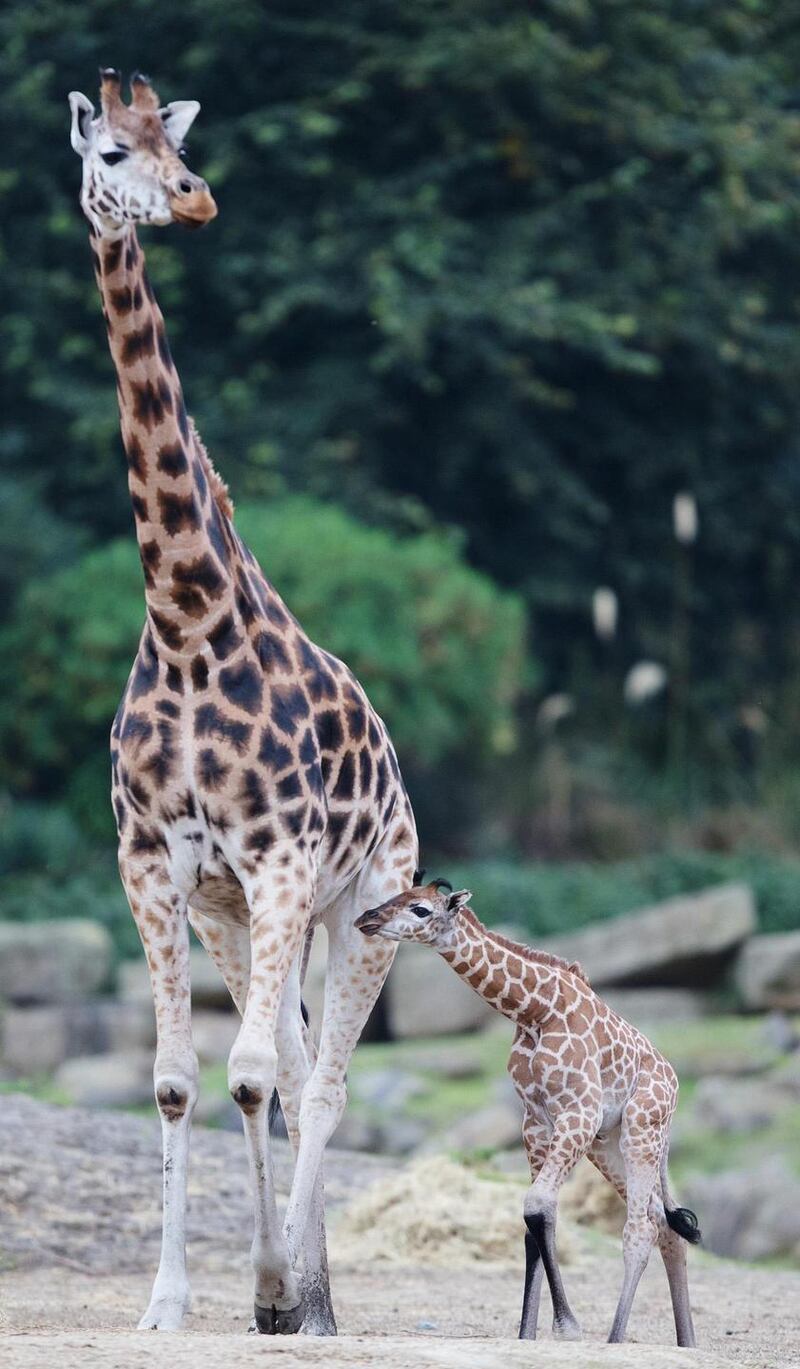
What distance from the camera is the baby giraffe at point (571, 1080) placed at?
6.59 metres

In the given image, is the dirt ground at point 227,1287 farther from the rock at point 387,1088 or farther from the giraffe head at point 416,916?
the rock at point 387,1088

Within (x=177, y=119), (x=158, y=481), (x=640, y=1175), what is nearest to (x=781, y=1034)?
(x=640, y=1175)

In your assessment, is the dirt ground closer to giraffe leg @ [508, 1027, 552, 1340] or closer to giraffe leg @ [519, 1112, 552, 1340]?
giraffe leg @ [519, 1112, 552, 1340]

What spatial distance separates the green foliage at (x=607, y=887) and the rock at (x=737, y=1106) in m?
4.26

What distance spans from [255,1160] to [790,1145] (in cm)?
833

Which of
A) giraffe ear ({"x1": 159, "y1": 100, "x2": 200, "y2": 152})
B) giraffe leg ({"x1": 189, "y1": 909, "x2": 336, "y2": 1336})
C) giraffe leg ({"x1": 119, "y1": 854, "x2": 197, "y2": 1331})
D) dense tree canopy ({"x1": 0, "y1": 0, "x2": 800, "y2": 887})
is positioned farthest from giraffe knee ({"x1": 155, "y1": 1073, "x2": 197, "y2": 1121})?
dense tree canopy ({"x1": 0, "y1": 0, "x2": 800, "y2": 887})

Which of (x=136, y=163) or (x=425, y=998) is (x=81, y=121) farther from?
(x=425, y=998)

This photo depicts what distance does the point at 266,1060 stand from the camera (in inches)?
236

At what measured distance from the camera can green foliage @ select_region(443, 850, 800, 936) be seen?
1891 centimetres

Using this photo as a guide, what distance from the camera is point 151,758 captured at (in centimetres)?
625

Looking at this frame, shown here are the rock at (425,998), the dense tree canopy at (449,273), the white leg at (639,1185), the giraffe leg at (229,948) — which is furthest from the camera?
Answer: the dense tree canopy at (449,273)

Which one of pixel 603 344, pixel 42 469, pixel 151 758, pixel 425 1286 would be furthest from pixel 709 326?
pixel 151 758

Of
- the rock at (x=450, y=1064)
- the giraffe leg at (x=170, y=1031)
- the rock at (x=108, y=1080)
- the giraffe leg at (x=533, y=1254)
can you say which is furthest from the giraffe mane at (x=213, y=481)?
the rock at (x=450, y=1064)

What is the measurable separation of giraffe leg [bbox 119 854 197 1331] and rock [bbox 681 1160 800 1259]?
18.0ft
